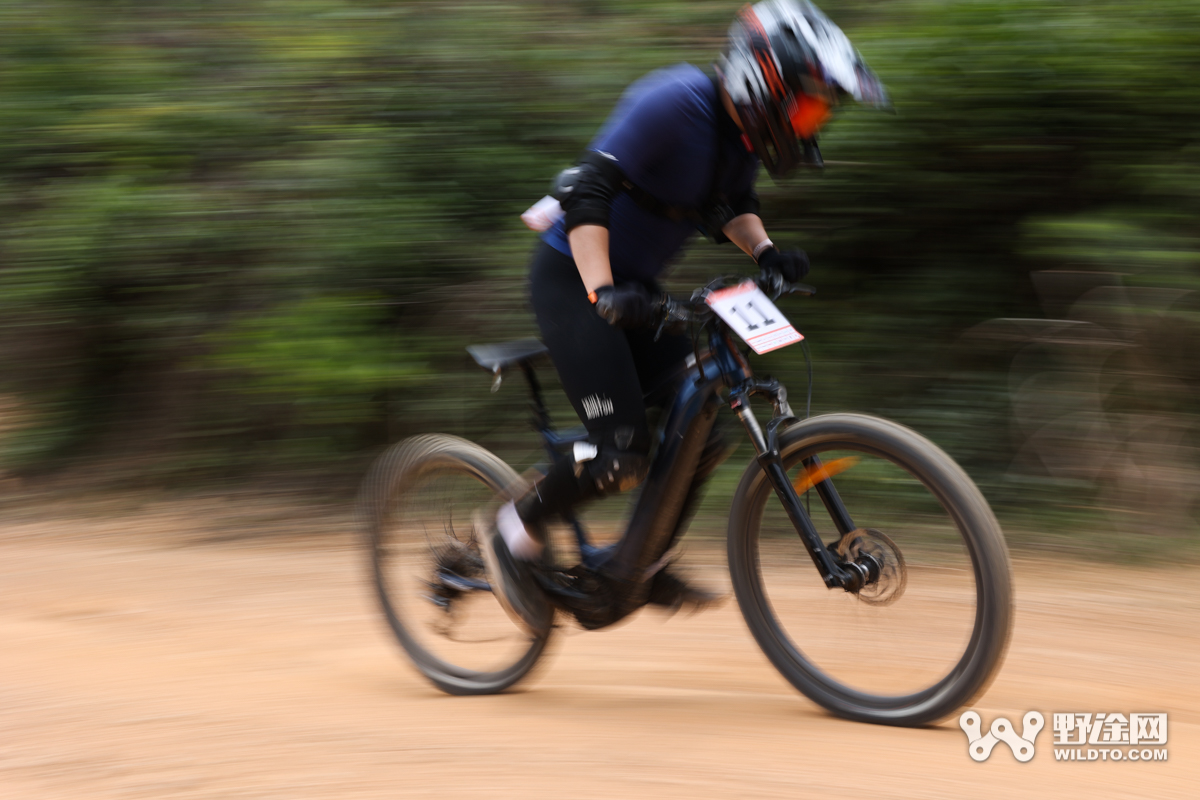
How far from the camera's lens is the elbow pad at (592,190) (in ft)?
10.6

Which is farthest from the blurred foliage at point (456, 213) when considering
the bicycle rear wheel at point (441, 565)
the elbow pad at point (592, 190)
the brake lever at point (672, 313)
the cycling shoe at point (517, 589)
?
the elbow pad at point (592, 190)

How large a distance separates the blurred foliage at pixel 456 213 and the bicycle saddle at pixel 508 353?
2.37 metres

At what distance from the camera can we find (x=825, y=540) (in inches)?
126

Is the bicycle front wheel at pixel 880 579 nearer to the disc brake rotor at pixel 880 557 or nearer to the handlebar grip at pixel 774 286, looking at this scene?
the disc brake rotor at pixel 880 557

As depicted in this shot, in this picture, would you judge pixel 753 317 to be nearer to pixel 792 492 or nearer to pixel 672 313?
pixel 672 313

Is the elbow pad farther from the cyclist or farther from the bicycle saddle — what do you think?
the bicycle saddle

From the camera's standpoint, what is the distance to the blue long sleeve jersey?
3193 millimetres

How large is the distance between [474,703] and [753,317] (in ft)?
5.54

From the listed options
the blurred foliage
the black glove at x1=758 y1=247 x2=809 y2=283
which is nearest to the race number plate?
the black glove at x1=758 y1=247 x2=809 y2=283

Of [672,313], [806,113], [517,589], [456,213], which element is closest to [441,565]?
[517,589]

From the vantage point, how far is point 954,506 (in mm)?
3008

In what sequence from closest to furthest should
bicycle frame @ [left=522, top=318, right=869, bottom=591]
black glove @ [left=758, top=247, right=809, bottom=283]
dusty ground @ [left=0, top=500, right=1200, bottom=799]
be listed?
dusty ground @ [left=0, top=500, right=1200, bottom=799]
bicycle frame @ [left=522, top=318, right=869, bottom=591]
black glove @ [left=758, top=247, right=809, bottom=283]

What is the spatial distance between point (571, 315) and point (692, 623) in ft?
5.55

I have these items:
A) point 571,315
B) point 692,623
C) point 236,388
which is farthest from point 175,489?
point 571,315
